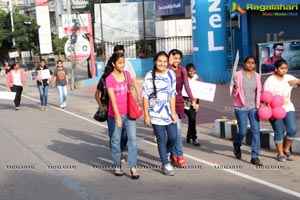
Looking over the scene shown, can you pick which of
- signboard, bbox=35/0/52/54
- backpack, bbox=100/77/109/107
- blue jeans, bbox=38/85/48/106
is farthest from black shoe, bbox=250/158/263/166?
signboard, bbox=35/0/52/54

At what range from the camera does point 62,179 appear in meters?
6.92

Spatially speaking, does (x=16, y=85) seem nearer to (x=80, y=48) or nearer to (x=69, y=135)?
(x=69, y=135)

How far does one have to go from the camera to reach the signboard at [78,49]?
78.1ft

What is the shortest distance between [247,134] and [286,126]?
1.53 metres

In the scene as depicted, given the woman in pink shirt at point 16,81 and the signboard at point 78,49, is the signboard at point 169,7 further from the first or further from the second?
the woman in pink shirt at point 16,81

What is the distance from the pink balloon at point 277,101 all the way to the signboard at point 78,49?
17.5 meters

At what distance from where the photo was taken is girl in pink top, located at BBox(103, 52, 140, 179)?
258 inches

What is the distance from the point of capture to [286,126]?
24.6 ft

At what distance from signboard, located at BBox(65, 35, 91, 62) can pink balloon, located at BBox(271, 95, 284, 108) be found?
17.5 metres

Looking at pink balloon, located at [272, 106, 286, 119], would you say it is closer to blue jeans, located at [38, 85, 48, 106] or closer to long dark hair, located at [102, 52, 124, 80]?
long dark hair, located at [102, 52, 124, 80]

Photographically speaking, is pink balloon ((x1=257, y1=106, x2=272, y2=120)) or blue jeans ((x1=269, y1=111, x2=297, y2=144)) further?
blue jeans ((x1=269, y1=111, x2=297, y2=144))

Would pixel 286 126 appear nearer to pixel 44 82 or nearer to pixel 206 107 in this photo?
pixel 206 107

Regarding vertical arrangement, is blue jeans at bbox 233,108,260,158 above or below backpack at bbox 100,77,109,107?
below

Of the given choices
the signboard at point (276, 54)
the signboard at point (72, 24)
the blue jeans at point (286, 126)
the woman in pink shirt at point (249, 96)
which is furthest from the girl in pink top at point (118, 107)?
the signboard at point (72, 24)
